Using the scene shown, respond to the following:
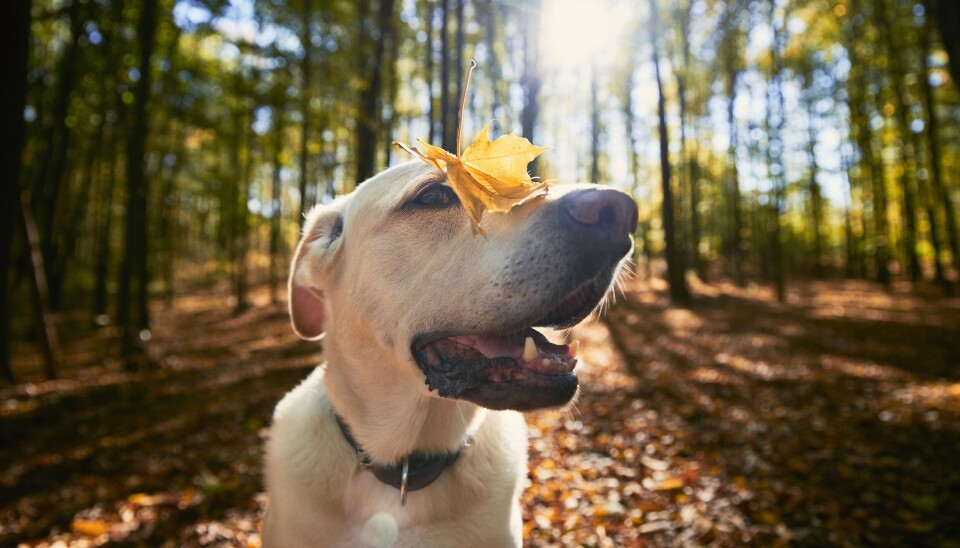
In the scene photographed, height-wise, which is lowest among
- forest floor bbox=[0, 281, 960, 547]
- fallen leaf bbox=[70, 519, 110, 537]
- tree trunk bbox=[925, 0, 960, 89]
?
fallen leaf bbox=[70, 519, 110, 537]

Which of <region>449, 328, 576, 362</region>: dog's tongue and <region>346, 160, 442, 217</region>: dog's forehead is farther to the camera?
<region>346, 160, 442, 217</region>: dog's forehead

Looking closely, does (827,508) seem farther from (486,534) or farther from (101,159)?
(101,159)

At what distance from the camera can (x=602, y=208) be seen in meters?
1.78

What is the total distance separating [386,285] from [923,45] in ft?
73.5

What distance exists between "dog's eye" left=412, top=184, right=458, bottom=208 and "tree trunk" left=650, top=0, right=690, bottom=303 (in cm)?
1551

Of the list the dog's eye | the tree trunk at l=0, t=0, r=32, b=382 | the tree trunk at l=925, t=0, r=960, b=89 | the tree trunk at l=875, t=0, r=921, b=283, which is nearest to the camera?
the dog's eye

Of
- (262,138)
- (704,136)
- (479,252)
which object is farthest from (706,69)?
(479,252)

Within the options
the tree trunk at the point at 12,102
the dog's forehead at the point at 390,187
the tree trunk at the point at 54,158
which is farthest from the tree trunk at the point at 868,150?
the tree trunk at the point at 54,158

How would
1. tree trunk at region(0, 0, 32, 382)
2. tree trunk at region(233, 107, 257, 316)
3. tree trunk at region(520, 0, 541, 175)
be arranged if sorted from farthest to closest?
tree trunk at region(233, 107, 257, 316) → tree trunk at region(520, 0, 541, 175) → tree trunk at region(0, 0, 32, 382)

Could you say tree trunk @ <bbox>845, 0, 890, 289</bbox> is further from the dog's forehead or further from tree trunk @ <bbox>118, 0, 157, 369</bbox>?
the dog's forehead

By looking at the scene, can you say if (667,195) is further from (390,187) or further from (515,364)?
(515,364)

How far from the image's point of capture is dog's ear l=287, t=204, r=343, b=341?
2564 mm

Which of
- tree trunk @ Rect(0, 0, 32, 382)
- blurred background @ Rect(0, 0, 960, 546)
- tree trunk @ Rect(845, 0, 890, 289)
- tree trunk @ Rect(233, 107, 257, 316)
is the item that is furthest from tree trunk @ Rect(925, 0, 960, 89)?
tree trunk @ Rect(233, 107, 257, 316)

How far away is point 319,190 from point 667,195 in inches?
676
